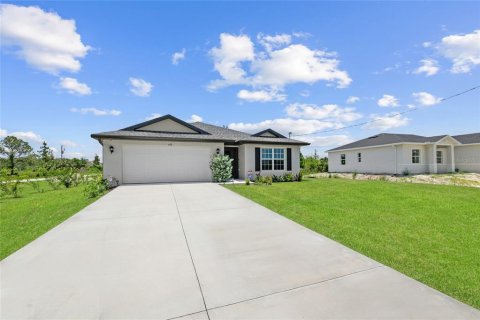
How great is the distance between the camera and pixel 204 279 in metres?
2.88

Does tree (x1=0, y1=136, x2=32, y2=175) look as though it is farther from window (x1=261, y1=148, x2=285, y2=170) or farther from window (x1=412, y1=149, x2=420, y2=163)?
window (x1=412, y1=149, x2=420, y2=163)

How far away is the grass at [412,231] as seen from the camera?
298 centimetres

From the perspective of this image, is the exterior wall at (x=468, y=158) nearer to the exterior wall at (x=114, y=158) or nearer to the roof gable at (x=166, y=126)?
the roof gable at (x=166, y=126)

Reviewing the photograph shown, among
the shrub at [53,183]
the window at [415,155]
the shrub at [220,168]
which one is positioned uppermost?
the window at [415,155]

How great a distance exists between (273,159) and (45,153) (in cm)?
4780

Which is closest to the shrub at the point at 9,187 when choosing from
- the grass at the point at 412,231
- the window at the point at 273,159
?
the grass at the point at 412,231

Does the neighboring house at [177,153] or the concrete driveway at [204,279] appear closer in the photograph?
the concrete driveway at [204,279]

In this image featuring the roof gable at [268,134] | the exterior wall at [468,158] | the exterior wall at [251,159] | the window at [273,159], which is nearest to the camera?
the exterior wall at [251,159]

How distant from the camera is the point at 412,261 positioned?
338cm

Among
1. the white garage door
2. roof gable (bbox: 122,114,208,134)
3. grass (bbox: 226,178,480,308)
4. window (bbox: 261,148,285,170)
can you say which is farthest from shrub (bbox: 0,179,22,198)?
window (bbox: 261,148,285,170)

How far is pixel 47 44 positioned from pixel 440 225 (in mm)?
14687

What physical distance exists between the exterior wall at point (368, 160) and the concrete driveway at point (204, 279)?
72.9 feet

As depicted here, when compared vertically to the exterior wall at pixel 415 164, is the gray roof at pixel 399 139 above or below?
above

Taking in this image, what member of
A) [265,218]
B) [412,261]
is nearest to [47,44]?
[265,218]
